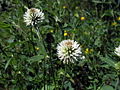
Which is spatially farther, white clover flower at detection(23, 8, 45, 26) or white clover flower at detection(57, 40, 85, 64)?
white clover flower at detection(23, 8, 45, 26)

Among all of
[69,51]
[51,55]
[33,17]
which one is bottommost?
[51,55]

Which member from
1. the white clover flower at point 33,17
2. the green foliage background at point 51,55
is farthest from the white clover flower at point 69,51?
the white clover flower at point 33,17

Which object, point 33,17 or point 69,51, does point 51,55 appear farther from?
point 69,51

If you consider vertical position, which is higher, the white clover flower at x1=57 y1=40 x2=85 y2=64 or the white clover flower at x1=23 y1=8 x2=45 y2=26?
the white clover flower at x1=23 y1=8 x2=45 y2=26

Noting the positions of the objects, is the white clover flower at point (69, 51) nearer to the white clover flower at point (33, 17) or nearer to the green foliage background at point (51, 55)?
the green foliage background at point (51, 55)

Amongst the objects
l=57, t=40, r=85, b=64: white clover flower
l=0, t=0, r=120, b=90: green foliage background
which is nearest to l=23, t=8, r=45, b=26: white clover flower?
l=0, t=0, r=120, b=90: green foliage background

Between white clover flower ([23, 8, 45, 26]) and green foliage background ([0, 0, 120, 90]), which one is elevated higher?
white clover flower ([23, 8, 45, 26])

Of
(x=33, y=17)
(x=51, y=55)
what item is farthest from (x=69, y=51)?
(x=51, y=55)

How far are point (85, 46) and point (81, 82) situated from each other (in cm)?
47

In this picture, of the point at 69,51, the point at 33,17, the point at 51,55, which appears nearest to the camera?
the point at 69,51

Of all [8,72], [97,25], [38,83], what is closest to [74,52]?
[38,83]

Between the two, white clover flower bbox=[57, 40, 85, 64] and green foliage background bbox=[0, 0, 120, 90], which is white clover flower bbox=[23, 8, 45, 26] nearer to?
green foliage background bbox=[0, 0, 120, 90]

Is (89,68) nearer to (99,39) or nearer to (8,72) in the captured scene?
(99,39)

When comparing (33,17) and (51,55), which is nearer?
(33,17)
